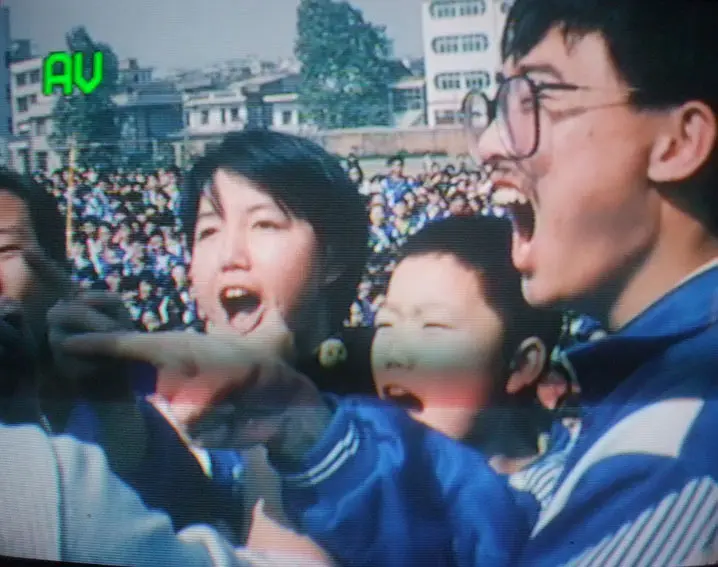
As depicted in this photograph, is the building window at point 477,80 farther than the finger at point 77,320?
No

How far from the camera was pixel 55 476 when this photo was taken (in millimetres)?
1956

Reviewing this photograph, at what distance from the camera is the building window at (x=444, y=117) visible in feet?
5.68

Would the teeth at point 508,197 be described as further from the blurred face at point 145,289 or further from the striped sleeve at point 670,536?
the blurred face at point 145,289

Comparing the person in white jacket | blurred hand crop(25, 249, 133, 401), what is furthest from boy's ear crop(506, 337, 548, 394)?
blurred hand crop(25, 249, 133, 401)

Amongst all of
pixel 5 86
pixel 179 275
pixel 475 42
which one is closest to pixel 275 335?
pixel 179 275

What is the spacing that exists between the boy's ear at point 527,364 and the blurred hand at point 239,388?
0.38 m

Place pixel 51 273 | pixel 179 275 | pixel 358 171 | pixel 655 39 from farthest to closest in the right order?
pixel 51 273, pixel 179 275, pixel 358 171, pixel 655 39

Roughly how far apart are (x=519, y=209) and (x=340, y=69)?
0.46 meters

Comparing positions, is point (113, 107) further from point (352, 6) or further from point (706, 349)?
point (706, 349)

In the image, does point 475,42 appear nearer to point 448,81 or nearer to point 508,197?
point 448,81

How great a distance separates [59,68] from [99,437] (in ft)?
2.63

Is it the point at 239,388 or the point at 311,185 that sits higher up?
the point at 311,185

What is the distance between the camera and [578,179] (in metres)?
→ 1.66

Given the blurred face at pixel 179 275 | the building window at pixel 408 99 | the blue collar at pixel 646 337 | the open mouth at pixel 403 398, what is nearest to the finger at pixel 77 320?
the blurred face at pixel 179 275
